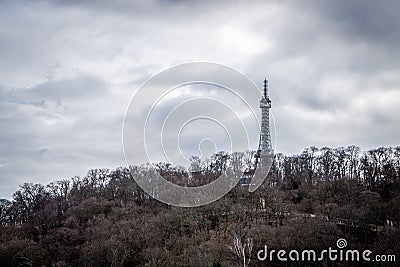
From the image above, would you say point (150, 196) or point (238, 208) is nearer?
point (238, 208)

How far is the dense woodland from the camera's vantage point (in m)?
37.5

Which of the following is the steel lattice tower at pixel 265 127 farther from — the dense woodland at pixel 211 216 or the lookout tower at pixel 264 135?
the dense woodland at pixel 211 216

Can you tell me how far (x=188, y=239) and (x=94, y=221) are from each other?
34.7 ft

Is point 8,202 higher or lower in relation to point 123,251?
higher

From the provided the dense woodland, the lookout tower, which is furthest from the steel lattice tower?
the dense woodland

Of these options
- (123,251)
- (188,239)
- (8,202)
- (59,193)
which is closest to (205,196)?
(188,239)

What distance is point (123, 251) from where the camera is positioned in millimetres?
39594

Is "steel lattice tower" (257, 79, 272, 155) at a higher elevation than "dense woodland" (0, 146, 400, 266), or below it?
higher

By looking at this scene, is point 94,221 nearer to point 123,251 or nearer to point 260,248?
point 123,251

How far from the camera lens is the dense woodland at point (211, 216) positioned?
37.5m

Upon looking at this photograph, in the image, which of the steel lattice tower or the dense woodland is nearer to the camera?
the dense woodland

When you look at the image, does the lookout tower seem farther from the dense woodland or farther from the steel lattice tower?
the dense woodland

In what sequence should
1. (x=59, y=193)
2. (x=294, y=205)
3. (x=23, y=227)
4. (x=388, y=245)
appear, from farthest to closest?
1. (x=59, y=193)
2. (x=23, y=227)
3. (x=294, y=205)
4. (x=388, y=245)

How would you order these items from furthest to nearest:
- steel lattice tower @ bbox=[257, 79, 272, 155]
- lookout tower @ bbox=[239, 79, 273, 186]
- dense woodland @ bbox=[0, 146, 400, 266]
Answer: steel lattice tower @ bbox=[257, 79, 272, 155], lookout tower @ bbox=[239, 79, 273, 186], dense woodland @ bbox=[0, 146, 400, 266]
